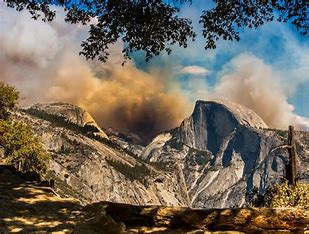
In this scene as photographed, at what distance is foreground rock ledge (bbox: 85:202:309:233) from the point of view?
14.0m

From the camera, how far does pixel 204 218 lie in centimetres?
1491

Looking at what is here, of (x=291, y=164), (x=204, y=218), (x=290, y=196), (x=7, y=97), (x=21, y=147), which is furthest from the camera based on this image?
(x=7, y=97)

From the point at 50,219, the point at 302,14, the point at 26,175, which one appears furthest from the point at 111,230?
the point at 26,175

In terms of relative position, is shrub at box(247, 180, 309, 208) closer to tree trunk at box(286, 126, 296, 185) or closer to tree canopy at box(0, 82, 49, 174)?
tree trunk at box(286, 126, 296, 185)

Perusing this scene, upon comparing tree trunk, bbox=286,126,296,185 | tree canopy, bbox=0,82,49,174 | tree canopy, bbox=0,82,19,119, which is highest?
tree canopy, bbox=0,82,19,119

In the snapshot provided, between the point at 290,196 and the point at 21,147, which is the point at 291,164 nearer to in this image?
the point at 290,196

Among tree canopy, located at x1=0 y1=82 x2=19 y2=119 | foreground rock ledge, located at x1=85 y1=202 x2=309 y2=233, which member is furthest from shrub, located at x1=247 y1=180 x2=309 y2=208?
tree canopy, located at x1=0 y1=82 x2=19 y2=119

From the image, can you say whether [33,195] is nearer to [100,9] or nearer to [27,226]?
[27,226]

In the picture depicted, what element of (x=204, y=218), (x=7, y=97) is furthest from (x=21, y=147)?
(x=204, y=218)

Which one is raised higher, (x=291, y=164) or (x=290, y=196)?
(x=291, y=164)

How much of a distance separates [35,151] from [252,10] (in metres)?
70.2

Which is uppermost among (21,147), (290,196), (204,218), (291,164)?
(21,147)

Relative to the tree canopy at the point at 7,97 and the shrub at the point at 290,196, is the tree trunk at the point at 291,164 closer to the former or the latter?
the shrub at the point at 290,196

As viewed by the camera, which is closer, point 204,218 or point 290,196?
point 204,218
